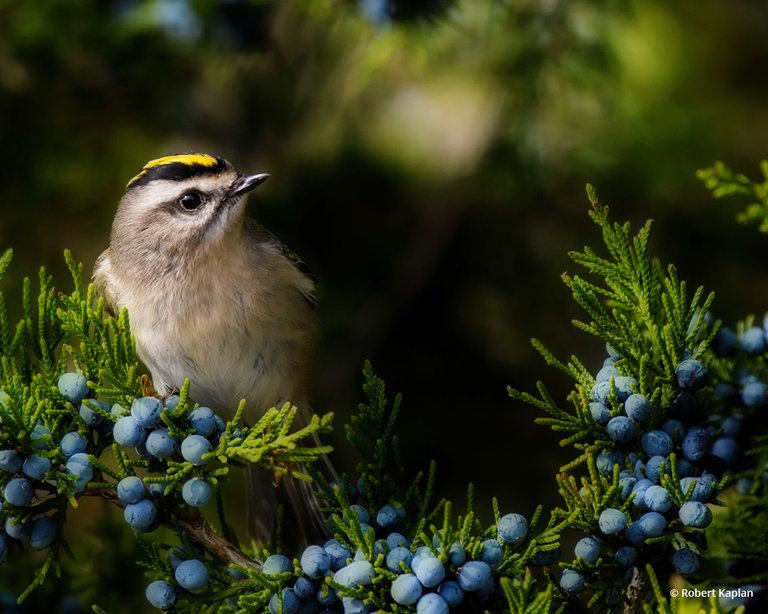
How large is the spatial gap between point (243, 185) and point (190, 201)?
198 millimetres

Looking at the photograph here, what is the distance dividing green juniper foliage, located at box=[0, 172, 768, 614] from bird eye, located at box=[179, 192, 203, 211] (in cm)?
97

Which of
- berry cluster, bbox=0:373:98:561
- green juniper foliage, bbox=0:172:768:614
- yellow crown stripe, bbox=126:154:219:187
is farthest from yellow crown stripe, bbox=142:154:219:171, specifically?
berry cluster, bbox=0:373:98:561

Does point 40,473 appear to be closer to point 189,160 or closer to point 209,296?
point 209,296

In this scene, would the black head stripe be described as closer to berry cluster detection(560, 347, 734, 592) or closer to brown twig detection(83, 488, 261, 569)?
brown twig detection(83, 488, 261, 569)

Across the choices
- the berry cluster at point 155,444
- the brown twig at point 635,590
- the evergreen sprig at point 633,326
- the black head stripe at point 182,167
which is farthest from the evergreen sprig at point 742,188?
the black head stripe at point 182,167

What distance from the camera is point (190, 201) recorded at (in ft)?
10.1

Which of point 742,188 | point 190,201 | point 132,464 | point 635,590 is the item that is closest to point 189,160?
point 190,201

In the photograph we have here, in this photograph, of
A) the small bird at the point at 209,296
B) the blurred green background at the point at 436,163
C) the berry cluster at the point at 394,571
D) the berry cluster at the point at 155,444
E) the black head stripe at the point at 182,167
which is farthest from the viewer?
the blurred green background at the point at 436,163

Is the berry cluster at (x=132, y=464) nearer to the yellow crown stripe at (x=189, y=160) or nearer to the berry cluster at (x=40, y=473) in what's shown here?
the berry cluster at (x=40, y=473)

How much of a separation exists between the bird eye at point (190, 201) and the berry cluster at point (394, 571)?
1.49m

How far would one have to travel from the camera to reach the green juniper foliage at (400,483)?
1788mm

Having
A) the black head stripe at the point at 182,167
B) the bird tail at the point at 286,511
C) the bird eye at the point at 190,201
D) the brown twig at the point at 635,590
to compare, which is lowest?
the bird tail at the point at 286,511

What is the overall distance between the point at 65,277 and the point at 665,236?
2564 mm

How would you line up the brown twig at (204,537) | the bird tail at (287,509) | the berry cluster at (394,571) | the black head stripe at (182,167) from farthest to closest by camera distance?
the black head stripe at (182,167), the bird tail at (287,509), the brown twig at (204,537), the berry cluster at (394,571)
